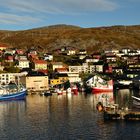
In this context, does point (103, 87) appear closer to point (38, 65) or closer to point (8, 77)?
point (8, 77)

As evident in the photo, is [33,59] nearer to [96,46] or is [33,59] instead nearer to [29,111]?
[96,46]

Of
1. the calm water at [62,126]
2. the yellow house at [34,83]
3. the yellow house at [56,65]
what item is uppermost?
the yellow house at [56,65]

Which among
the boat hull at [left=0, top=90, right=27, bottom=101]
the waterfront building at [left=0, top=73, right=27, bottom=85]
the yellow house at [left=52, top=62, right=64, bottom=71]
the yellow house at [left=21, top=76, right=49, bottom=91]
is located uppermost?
the yellow house at [left=52, top=62, right=64, bottom=71]

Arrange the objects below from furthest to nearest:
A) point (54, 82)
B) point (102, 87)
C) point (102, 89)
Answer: point (54, 82), point (102, 87), point (102, 89)

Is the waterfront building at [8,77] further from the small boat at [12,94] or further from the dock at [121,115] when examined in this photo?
the dock at [121,115]

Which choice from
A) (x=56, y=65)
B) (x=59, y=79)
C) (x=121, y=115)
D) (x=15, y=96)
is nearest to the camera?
(x=121, y=115)

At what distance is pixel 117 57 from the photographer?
156 m

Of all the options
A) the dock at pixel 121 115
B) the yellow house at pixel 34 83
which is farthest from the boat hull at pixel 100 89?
the dock at pixel 121 115

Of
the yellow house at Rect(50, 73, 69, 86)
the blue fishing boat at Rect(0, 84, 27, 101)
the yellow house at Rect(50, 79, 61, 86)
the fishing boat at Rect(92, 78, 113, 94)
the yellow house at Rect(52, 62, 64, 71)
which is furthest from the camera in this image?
the yellow house at Rect(52, 62, 64, 71)

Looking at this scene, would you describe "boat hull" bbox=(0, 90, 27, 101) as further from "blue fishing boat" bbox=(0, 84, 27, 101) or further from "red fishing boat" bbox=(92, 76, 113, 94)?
"red fishing boat" bbox=(92, 76, 113, 94)

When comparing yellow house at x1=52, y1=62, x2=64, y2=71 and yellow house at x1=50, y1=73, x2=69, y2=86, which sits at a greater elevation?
yellow house at x1=52, y1=62, x2=64, y2=71

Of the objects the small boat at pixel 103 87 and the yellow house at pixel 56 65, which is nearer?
the small boat at pixel 103 87

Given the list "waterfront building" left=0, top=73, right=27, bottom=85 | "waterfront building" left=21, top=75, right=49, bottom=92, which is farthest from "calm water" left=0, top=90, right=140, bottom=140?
"waterfront building" left=0, top=73, right=27, bottom=85

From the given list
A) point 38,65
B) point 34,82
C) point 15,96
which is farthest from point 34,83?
point 15,96
